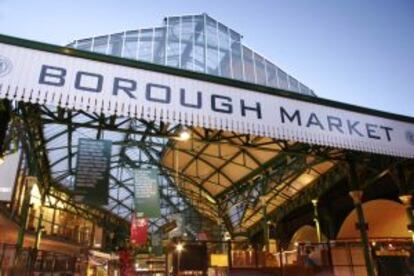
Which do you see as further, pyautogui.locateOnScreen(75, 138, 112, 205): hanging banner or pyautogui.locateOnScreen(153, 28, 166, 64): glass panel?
pyautogui.locateOnScreen(153, 28, 166, 64): glass panel

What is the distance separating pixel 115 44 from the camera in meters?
22.2

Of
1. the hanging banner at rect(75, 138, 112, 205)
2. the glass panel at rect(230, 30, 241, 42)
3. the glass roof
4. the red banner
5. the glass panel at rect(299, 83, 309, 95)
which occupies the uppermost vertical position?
the glass panel at rect(230, 30, 241, 42)

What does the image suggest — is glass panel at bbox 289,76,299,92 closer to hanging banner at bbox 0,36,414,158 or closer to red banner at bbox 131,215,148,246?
red banner at bbox 131,215,148,246

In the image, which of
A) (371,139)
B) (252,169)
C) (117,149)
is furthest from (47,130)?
(371,139)

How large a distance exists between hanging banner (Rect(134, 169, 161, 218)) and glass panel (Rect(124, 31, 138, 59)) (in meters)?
11.0

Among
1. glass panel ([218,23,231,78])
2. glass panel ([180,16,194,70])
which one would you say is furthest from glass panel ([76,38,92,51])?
glass panel ([218,23,231,78])

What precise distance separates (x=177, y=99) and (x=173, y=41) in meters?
17.4

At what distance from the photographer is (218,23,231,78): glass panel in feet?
73.0

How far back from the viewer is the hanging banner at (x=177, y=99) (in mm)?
5730

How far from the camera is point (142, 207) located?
11898 mm

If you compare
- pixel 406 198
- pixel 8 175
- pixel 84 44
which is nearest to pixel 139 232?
pixel 8 175

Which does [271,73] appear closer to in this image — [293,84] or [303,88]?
[293,84]

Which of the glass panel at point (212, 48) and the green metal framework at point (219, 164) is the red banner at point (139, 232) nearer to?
the green metal framework at point (219, 164)

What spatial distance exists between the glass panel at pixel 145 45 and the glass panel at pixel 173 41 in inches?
43.9
